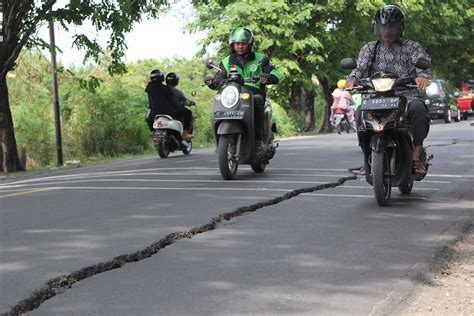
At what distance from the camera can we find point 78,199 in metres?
9.59

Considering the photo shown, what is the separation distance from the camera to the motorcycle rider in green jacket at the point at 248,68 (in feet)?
37.6

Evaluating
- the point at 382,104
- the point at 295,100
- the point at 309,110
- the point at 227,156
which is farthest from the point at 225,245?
the point at 309,110

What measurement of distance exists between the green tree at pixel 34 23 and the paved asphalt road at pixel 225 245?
24.9ft

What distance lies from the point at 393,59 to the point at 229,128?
9.43 ft

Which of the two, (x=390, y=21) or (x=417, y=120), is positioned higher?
(x=390, y=21)

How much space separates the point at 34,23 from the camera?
1842 cm

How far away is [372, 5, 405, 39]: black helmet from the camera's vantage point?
8.59 meters

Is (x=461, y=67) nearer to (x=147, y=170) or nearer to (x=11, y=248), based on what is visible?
(x=147, y=170)

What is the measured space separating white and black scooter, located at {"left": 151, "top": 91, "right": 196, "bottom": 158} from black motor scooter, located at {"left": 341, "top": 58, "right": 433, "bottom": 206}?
9461 mm

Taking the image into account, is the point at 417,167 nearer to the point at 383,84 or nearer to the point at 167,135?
the point at 383,84

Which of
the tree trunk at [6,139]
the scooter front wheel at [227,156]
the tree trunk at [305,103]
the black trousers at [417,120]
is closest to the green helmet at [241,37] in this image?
the scooter front wheel at [227,156]

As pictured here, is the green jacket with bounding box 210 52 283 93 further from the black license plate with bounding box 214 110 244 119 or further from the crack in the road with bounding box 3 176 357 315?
the crack in the road with bounding box 3 176 357 315

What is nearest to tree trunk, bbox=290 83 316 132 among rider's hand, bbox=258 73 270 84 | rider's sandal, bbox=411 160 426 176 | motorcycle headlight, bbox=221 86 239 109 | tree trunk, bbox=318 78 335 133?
tree trunk, bbox=318 78 335 133

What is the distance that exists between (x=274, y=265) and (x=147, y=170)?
844 centimetres
